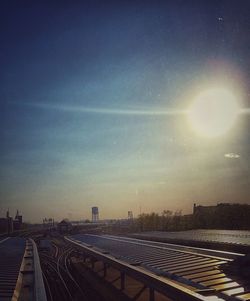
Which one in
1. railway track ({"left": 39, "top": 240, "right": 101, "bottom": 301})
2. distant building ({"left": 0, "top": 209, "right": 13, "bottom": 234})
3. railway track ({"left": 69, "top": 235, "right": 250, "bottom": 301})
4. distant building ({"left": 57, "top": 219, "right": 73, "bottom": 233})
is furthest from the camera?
distant building ({"left": 0, "top": 209, "right": 13, "bottom": 234})

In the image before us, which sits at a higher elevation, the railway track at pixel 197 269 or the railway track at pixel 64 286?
the railway track at pixel 197 269

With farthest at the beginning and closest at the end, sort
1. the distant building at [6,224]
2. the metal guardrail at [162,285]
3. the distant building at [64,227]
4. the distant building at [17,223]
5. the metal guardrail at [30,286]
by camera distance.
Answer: the distant building at [17,223]
the distant building at [6,224]
the distant building at [64,227]
the metal guardrail at [30,286]
the metal guardrail at [162,285]

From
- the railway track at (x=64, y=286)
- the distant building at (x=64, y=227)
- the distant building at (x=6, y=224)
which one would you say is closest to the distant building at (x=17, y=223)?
the distant building at (x=6, y=224)

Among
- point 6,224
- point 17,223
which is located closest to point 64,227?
point 6,224

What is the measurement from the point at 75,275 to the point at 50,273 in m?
2.13

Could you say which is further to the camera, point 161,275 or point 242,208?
point 242,208

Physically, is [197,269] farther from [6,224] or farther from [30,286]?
[6,224]

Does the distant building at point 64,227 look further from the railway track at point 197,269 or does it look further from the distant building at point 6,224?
the railway track at point 197,269

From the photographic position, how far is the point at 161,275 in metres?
12.0

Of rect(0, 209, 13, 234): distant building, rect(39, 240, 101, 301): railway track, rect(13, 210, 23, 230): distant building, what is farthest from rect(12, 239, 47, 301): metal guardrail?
rect(13, 210, 23, 230): distant building

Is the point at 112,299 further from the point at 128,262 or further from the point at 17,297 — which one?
the point at 17,297

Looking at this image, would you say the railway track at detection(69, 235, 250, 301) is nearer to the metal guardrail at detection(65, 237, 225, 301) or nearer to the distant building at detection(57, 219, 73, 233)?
the metal guardrail at detection(65, 237, 225, 301)

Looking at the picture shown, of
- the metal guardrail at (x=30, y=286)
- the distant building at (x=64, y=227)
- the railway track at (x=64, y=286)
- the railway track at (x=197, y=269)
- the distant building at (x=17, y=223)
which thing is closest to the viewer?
the metal guardrail at (x=30, y=286)

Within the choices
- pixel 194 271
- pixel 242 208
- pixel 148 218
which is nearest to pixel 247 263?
pixel 194 271
